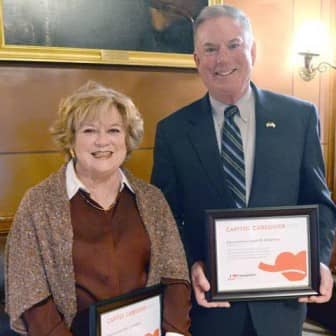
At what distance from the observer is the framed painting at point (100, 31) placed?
205 centimetres

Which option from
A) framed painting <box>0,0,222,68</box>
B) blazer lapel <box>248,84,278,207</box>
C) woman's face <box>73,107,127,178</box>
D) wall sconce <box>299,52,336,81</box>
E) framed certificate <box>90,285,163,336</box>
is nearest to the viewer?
framed certificate <box>90,285,163,336</box>

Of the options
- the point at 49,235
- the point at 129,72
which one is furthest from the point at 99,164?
the point at 129,72

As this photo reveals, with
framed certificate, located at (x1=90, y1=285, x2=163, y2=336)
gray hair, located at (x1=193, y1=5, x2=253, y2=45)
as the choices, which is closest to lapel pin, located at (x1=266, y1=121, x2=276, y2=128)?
gray hair, located at (x1=193, y1=5, x2=253, y2=45)

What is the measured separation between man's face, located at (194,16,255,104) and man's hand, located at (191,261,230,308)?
1.94 ft

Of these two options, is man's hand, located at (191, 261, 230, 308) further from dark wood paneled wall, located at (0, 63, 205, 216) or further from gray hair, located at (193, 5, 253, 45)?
dark wood paneled wall, located at (0, 63, 205, 216)

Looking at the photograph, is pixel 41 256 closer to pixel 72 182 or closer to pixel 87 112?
pixel 72 182

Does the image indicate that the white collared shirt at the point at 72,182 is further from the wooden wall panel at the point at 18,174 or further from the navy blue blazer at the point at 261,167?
the wooden wall panel at the point at 18,174

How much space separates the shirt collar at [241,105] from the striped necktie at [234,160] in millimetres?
45

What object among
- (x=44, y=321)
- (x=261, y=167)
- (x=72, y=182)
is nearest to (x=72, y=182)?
(x=72, y=182)

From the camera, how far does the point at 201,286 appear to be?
1.38 m

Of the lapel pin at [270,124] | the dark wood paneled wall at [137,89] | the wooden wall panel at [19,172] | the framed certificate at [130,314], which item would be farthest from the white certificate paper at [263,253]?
the dark wood paneled wall at [137,89]

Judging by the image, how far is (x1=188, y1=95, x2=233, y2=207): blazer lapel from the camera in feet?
4.73

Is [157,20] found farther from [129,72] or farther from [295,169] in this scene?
[295,169]

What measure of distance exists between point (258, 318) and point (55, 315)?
65 cm
